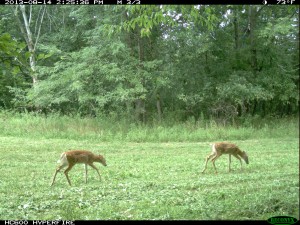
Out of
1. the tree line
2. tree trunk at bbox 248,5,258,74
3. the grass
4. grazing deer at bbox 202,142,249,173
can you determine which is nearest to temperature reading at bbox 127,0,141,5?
the tree line

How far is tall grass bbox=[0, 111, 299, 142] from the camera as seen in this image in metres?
5.65

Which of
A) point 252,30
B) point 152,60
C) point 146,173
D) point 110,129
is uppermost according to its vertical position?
point 252,30

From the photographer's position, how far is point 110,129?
643 cm

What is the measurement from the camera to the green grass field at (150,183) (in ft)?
11.2

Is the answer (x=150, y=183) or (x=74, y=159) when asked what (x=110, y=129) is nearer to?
(x=74, y=159)

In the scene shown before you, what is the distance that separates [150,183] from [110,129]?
159cm

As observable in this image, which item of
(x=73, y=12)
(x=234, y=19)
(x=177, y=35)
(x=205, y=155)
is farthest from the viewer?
(x=205, y=155)

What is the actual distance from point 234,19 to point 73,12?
1621mm

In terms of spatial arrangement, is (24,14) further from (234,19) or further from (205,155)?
(205,155)

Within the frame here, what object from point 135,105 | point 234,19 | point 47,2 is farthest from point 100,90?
point 234,19

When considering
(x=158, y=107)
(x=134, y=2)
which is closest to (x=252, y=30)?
(x=134, y=2)

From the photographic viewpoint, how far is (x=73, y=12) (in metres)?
4.02

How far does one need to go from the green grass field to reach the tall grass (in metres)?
0.16

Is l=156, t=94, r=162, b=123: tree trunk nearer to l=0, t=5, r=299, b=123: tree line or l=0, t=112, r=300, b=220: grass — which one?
l=0, t=5, r=299, b=123: tree line
